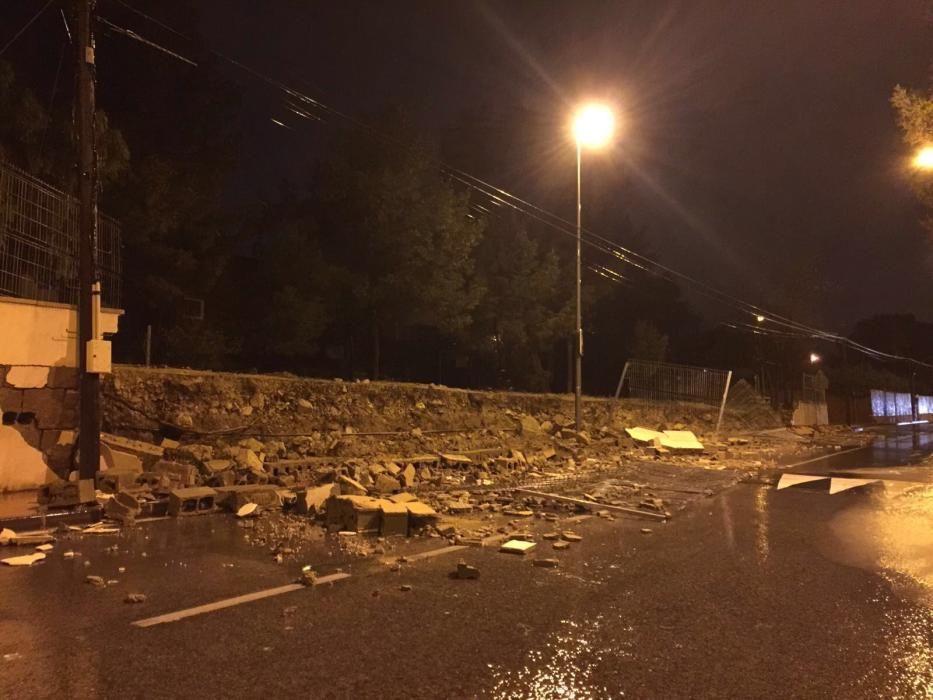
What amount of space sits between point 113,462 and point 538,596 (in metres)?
7.75

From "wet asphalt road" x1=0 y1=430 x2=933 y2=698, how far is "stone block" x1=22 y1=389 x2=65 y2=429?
3.41 metres

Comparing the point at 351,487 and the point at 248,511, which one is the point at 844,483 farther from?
the point at 248,511

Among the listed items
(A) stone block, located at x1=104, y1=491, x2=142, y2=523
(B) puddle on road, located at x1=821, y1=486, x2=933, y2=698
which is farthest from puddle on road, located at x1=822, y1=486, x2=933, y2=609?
(A) stone block, located at x1=104, y1=491, x2=142, y2=523

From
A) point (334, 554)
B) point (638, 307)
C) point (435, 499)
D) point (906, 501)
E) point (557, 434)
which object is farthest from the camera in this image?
point (638, 307)

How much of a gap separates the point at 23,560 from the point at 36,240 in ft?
20.8

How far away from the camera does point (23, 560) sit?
270 inches

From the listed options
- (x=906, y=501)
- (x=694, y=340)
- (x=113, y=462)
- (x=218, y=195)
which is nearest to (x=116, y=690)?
(x=113, y=462)

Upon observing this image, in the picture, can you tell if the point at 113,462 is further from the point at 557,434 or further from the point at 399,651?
the point at 557,434

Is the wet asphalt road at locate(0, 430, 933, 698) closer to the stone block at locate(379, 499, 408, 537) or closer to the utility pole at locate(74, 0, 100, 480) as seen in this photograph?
the stone block at locate(379, 499, 408, 537)

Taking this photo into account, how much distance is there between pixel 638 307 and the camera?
4250 centimetres

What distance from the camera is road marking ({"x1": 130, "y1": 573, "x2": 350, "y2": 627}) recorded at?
201 inches

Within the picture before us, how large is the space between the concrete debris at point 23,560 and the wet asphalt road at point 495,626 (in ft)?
0.58

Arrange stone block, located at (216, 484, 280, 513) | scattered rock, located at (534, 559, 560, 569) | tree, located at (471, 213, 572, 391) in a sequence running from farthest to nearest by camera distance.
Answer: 1. tree, located at (471, 213, 572, 391)
2. stone block, located at (216, 484, 280, 513)
3. scattered rock, located at (534, 559, 560, 569)

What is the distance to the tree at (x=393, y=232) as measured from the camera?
23.7 meters
